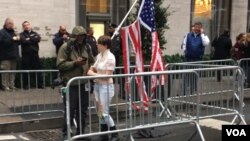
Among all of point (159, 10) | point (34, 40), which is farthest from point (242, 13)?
point (34, 40)

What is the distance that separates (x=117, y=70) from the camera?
→ 9570 millimetres

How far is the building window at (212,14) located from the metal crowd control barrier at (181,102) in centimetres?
931

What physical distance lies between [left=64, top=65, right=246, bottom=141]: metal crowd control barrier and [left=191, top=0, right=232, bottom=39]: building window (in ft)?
30.6

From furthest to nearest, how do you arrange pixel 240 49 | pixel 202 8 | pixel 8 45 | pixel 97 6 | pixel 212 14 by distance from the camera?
1. pixel 212 14
2. pixel 202 8
3. pixel 97 6
4. pixel 240 49
5. pixel 8 45

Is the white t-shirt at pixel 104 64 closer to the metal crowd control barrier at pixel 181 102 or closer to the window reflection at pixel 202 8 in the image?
the metal crowd control barrier at pixel 181 102

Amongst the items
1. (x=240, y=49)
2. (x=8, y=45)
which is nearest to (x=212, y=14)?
(x=240, y=49)

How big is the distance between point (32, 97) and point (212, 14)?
33.4 ft

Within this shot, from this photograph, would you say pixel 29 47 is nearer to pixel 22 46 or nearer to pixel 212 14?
pixel 22 46

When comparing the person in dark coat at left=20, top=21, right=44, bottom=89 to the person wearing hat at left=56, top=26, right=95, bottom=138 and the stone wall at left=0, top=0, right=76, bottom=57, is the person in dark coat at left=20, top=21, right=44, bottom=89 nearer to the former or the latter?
the stone wall at left=0, top=0, right=76, bottom=57

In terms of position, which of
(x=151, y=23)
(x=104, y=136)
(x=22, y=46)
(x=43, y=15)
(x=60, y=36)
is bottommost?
(x=104, y=136)

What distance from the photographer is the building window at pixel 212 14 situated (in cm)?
1736

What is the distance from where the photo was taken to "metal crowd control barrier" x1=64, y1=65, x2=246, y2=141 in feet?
22.3

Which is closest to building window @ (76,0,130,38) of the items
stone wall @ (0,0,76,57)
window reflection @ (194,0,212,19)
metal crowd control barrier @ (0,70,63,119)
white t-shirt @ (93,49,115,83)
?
stone wall @ (0,0,76,57)

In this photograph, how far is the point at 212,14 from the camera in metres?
17.8
